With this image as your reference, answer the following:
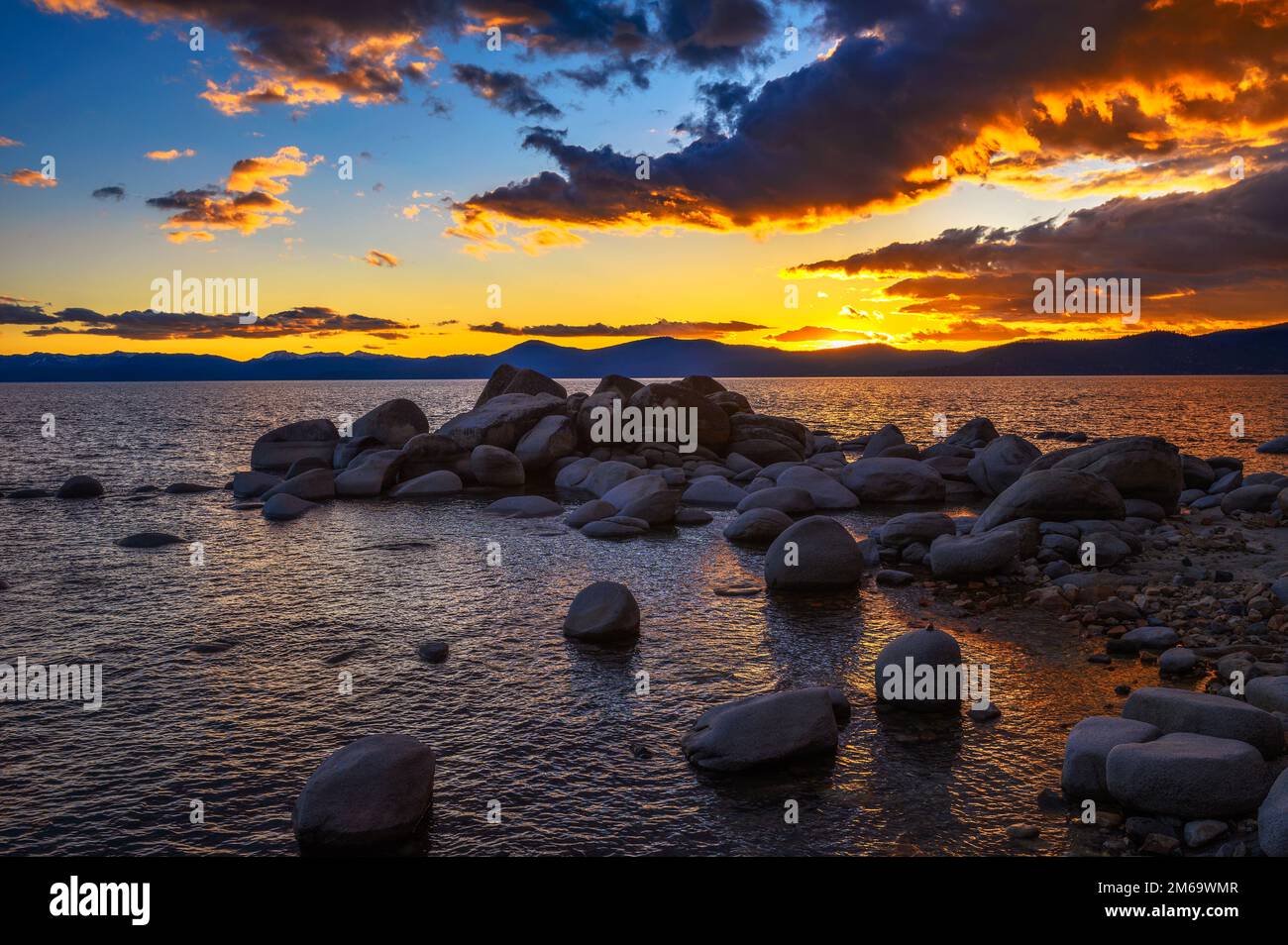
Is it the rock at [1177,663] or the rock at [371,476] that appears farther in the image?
the rock at [371,476]

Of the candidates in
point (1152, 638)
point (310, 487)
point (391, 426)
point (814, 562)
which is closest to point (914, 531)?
point (814, 562)

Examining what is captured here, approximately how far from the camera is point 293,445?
33.1m

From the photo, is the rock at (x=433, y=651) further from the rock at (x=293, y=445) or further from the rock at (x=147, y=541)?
the rock at (x=293, y=445)

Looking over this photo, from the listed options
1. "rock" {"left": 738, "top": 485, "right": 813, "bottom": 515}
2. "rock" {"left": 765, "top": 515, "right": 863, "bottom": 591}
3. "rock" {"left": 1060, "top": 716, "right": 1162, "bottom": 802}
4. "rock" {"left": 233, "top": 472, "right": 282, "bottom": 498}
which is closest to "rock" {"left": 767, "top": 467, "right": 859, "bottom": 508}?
"rock" {"left": 738, "top": 485, "right": 813, "bottom": 515}

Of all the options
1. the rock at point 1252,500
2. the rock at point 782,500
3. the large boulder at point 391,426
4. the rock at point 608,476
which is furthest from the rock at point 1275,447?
the large boulder at point 391,426

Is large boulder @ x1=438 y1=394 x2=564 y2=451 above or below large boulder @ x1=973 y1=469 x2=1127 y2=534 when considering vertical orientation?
above

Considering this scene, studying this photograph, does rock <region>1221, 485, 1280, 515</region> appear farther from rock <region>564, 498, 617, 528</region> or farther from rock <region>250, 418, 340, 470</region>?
rock <region>250, 418, 340, 470</region>

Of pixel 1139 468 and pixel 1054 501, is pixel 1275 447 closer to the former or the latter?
pixel 1139 468

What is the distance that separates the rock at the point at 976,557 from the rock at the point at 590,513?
372 inches

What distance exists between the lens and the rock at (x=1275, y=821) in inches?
221

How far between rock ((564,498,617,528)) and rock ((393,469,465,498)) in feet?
24.1

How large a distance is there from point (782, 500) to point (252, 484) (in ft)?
61.1

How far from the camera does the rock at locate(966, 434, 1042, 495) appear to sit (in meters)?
26.5
